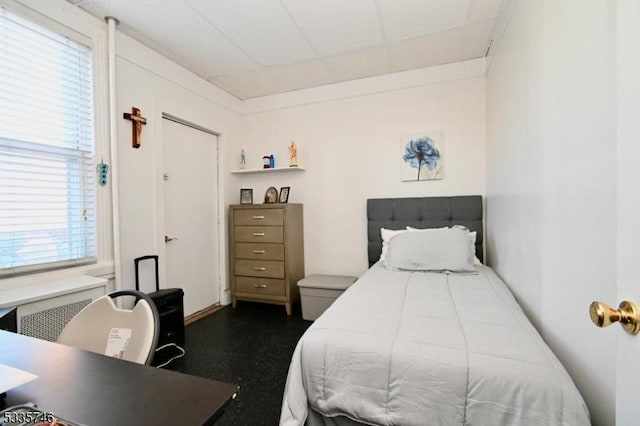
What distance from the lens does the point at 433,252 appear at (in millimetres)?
2348

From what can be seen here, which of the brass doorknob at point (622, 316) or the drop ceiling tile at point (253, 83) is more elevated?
the drop ceiling tile at point (253, 83)

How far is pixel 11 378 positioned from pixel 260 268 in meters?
2.53

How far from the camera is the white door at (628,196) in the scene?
0.53 meters

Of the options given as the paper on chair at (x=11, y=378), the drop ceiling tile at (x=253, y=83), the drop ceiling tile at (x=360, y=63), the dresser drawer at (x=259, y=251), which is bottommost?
the dresser drawer at (x=259, y=251)

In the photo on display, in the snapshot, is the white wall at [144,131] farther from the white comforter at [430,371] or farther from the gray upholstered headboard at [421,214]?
the gray upholstered headboard at [421,214]

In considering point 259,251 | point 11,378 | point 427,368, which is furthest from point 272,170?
point 11,378

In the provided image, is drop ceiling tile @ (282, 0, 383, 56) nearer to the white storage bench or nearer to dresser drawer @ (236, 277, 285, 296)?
the white storage bench

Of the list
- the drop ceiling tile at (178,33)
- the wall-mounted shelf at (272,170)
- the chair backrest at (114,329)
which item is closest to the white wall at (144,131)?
the drop ceiling tile at (178,33)

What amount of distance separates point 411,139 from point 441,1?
49.3 inches

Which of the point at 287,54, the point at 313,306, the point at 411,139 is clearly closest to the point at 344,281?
the point at 313,306

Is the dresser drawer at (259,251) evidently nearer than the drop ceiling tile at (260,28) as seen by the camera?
No

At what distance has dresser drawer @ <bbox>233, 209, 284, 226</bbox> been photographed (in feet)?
10.2

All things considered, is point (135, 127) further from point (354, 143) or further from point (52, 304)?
point (354, 143)

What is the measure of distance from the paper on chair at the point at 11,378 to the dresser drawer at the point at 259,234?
2.42 metres
